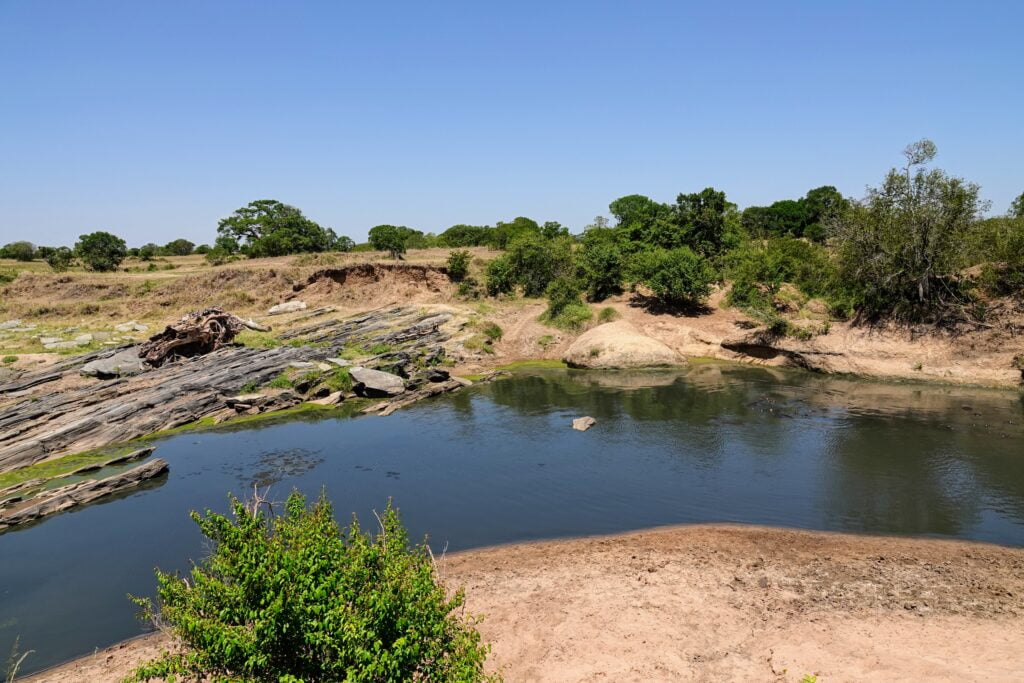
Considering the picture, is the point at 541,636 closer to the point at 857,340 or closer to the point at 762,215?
the point at 857,340

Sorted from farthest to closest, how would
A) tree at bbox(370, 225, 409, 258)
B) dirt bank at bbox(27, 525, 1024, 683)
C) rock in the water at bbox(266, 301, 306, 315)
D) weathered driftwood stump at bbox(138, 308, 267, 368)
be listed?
tree at bbox(370, 225, 409, 258), rock in the water at bbox(266, 301, 306, 315), weathered driftwood stump at bbox(138, 308, 267, 368), dirt bank at bbox(27, 525, 1024, 683)

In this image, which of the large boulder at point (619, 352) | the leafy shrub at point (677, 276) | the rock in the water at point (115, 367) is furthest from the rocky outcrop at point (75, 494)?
the leafy shrub at point (677, 276)

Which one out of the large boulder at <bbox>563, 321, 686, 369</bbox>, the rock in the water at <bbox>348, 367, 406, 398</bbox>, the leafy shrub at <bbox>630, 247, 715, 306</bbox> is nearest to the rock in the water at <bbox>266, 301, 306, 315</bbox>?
the rock in the water at <bbox>348, 367, 406, 398</bbox>

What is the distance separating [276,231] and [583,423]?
254 ft

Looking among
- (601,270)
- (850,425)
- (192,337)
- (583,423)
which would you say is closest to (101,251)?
(192,337)

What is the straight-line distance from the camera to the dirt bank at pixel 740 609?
36.2 ft

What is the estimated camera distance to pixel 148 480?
22.7 m

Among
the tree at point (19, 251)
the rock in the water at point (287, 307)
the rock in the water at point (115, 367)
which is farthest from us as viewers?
the tree at point (19, 251)

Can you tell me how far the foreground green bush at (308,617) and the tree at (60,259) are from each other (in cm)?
7432

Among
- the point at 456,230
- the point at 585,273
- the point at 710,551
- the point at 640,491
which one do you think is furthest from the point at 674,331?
the point at 456,230

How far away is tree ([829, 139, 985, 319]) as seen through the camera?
33.9 m

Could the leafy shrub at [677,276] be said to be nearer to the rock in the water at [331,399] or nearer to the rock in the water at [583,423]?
the rock in the water at [583,423]

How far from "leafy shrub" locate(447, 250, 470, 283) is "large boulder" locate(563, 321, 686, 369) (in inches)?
698

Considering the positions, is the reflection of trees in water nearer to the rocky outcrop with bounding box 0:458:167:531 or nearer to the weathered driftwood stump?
the rocky outcrop with bounding box 0:458:167:531
